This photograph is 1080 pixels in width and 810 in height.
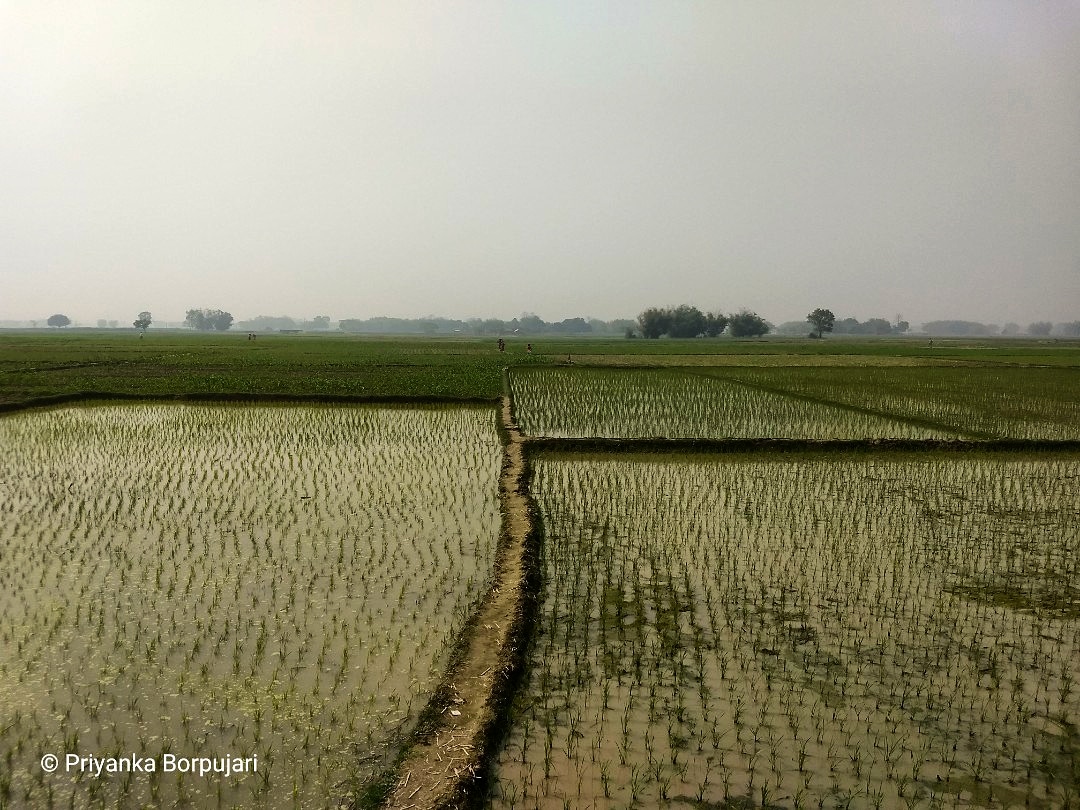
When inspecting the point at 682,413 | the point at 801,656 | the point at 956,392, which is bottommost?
the point at 801,656

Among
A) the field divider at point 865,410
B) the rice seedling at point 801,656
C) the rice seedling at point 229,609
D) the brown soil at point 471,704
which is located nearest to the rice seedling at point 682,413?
the field divider at point 865,410

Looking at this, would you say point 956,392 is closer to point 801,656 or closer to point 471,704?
point 801,656

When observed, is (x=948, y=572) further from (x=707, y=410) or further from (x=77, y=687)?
(x=707, y=410)

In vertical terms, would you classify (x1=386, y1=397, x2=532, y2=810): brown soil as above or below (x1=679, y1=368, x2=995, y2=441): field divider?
below

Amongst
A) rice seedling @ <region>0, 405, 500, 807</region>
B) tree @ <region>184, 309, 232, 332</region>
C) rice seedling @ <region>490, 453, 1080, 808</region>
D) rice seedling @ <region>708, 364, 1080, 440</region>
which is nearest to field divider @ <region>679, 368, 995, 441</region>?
rice seedling @ <region>708, 364, 1080, 440</region>

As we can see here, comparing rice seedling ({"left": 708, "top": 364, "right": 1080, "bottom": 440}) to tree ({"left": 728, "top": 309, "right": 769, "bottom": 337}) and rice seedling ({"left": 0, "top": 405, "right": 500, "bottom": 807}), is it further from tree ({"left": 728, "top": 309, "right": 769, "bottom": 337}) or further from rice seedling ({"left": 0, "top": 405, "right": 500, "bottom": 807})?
tree ({"left": 728, "top": 309, "right": 769, "bottom": 337})

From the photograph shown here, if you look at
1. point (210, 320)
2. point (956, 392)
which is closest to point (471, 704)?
point (956, 392)
